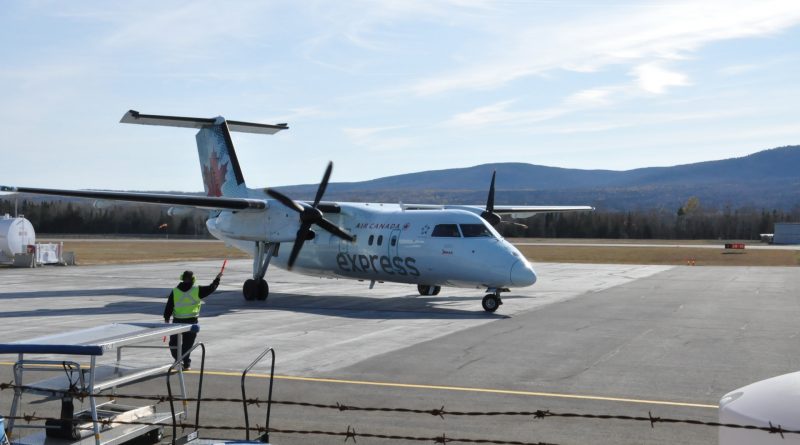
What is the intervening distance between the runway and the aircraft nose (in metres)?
1.04

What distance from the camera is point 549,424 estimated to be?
431 inches

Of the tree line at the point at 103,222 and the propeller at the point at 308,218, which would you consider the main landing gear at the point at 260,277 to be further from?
the tree line at the point at 103,222

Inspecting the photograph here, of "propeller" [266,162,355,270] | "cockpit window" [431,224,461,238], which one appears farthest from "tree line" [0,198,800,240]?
"cockpit window" [431,224,461,238]

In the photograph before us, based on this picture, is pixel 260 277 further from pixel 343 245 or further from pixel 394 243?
pixel 394 243

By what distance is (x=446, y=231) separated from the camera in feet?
83.0

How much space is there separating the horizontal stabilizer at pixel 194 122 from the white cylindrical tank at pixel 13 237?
21.2 metres

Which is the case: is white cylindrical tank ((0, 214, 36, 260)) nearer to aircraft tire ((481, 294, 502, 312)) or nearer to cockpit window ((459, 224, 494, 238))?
cockpit window ((459, 224, 494, 238))

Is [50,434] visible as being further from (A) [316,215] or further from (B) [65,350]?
(A) [316,215]

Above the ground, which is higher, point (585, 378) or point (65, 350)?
point (65, 350)

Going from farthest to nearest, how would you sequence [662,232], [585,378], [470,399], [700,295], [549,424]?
[662,232] < [700,295] < [585,378] < [470,399] < [549,424]

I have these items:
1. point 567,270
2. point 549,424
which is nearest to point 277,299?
point 549,424

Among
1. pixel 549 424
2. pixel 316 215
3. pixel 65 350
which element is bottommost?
pixel 549 424

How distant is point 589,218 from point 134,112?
114m

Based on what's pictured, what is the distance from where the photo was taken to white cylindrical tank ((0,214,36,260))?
47312 mm
